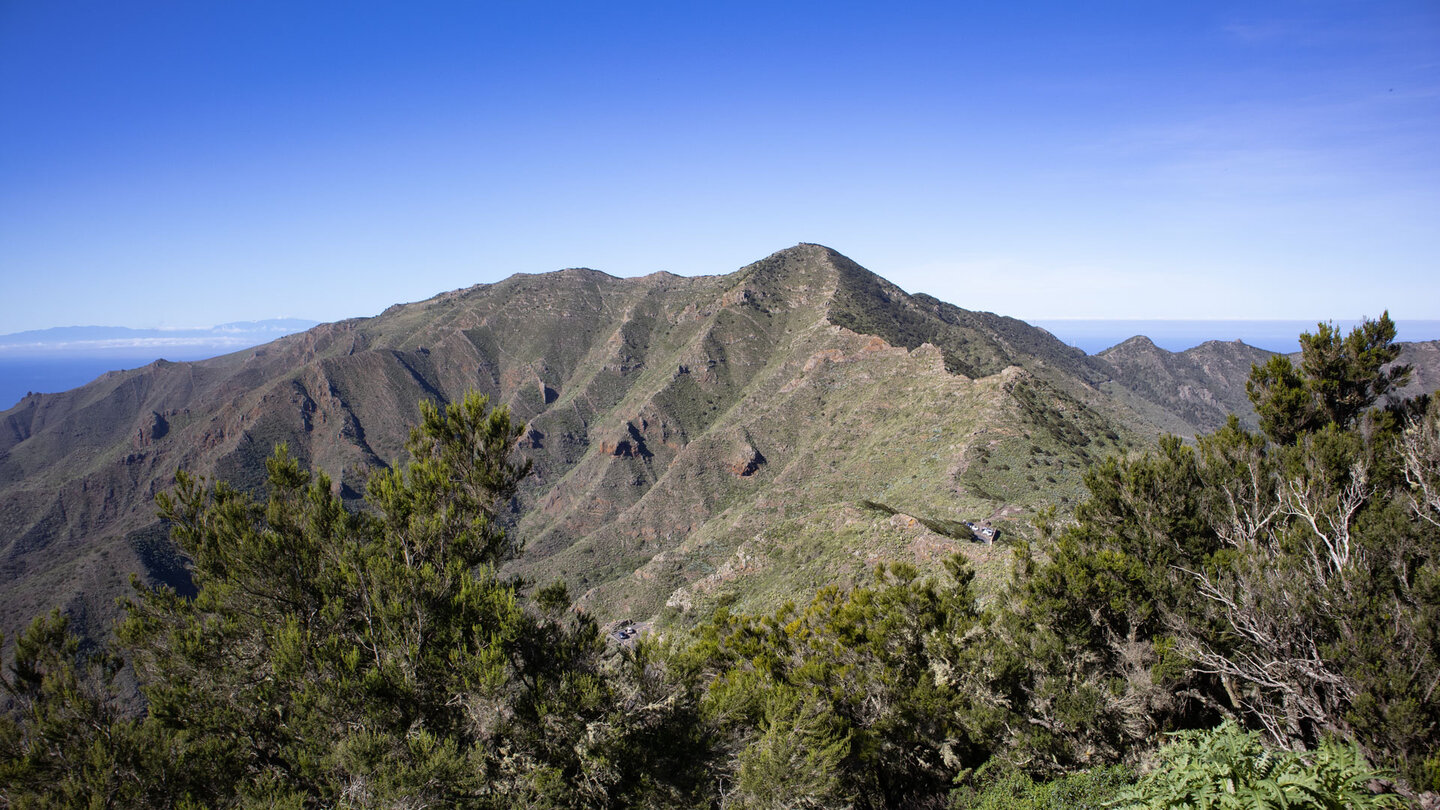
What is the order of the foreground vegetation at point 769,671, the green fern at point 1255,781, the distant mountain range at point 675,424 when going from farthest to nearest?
the distant mountain range at point 675,424 < the foreground vegetation at point 769,671 < the green fern at point 1255,781

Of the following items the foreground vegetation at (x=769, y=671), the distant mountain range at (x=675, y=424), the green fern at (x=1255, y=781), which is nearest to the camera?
the green fern at (x=1255, y=781)

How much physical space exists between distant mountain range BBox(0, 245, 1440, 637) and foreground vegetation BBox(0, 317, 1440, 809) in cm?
1403

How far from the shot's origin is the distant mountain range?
45500 mm

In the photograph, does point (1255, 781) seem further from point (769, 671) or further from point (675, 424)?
point (675, 424)

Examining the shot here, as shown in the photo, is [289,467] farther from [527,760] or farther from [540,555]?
[540,555]

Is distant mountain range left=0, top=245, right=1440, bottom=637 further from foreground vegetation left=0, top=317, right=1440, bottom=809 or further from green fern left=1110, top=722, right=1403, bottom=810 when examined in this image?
green fern left=1110, top=722, right=1403, bottom=810

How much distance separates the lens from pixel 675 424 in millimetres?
92938

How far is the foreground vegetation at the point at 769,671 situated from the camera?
998 cm

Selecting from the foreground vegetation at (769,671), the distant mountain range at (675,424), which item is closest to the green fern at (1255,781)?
the foreground vegetation at (769,671)

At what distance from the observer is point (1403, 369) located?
19.8 meters

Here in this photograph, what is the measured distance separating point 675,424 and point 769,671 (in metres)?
78.0

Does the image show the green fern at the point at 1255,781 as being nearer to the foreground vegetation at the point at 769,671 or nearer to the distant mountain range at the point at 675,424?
the foreground vegetation at the point at 769,671

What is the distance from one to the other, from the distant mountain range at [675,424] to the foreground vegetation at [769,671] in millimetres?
14033

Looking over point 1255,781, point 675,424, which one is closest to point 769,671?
point 1255,781
